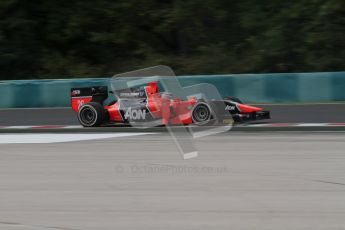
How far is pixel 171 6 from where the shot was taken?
27547 mm

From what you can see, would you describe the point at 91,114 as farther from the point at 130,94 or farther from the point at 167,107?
the point at 167,107

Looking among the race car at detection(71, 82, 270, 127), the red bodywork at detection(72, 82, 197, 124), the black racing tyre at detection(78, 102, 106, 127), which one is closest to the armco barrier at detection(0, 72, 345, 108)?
the black racing tyre at detection(78, 102, 106, 127)

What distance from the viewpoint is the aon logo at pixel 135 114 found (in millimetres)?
14645

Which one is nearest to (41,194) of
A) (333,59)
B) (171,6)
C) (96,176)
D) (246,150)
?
(96,176)

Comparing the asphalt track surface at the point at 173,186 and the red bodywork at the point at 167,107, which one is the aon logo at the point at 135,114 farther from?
the asphalt track surface at the point at 173,186

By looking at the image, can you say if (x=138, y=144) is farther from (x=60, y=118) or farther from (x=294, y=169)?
(x=60, y=118)

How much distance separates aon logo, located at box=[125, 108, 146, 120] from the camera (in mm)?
14645

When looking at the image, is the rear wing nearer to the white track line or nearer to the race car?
the race car

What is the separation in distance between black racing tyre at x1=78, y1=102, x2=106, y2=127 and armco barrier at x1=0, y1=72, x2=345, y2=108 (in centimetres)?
423

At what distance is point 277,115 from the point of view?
54.4ft

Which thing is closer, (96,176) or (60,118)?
(96,176)

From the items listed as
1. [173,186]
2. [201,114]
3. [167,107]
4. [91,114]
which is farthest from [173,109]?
[173,186]

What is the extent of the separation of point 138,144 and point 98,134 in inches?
89.9

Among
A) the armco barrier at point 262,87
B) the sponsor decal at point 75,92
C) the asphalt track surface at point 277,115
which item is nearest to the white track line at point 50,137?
the sponsor decal at point 75,92
